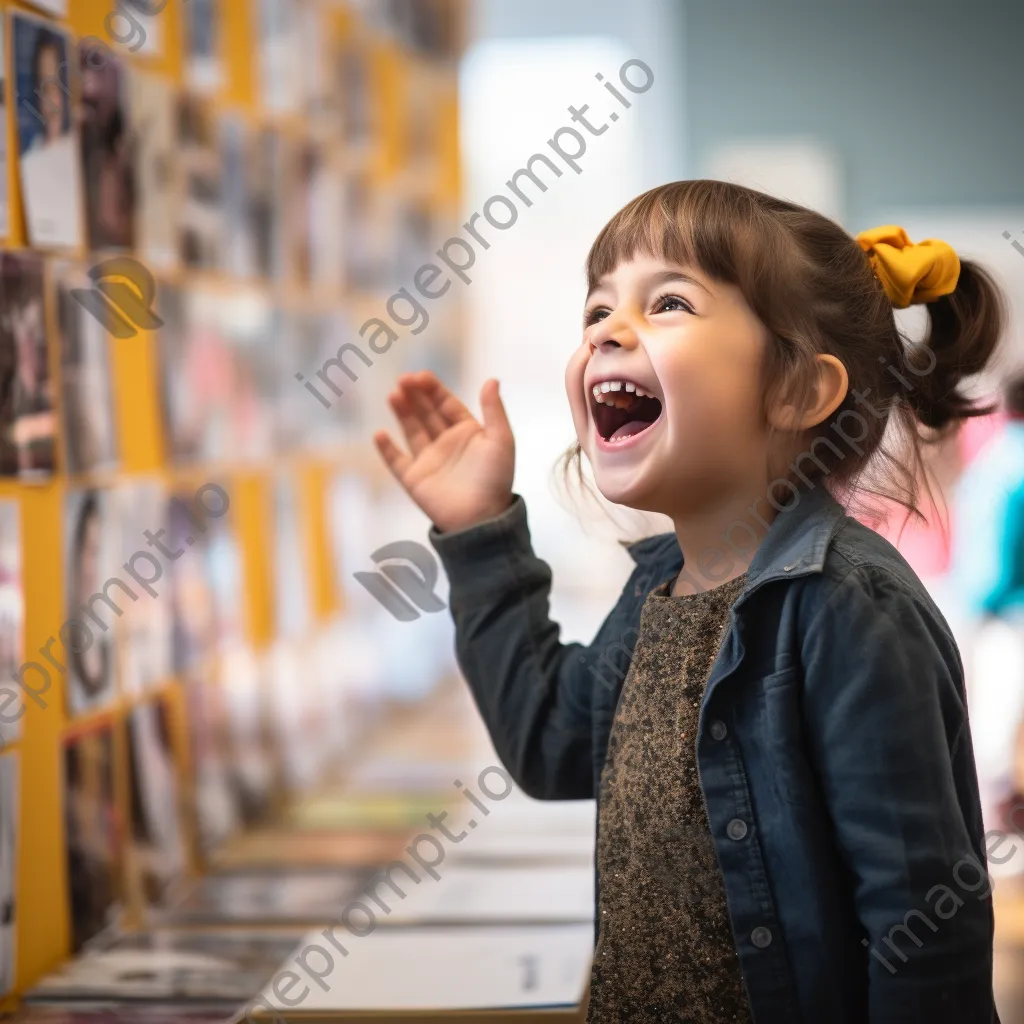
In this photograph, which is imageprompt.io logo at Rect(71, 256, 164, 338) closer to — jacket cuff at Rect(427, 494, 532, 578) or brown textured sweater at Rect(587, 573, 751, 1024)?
jacket cuff at Rect(427, 494, 532, 578)

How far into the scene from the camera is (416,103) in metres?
3.03

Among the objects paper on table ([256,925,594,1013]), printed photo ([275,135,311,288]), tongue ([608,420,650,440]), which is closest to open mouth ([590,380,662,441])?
tongue ([608,420,650,440])

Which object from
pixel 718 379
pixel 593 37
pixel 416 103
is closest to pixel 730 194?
pixel 718 379

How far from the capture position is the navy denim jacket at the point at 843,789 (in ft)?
2.62

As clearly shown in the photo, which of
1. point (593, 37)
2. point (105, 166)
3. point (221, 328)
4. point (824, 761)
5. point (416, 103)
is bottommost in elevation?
point (824, 761)

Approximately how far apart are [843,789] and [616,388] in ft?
1.04

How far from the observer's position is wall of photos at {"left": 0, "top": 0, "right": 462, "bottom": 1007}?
4.32 feet

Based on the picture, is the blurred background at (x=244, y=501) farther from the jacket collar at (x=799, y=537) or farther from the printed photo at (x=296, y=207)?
the jacket collar at (x=799, y=537)

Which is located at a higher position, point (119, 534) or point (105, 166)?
point (105, 166)

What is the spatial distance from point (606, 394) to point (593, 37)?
4.26 m

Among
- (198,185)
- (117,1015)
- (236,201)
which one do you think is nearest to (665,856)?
(117,1015)

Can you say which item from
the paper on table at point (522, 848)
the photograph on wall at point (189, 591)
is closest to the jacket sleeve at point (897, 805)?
the paper on table at point (522, 848)

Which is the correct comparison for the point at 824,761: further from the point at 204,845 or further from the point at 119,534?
the point at 204,845

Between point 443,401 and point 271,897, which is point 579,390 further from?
point 271,897
